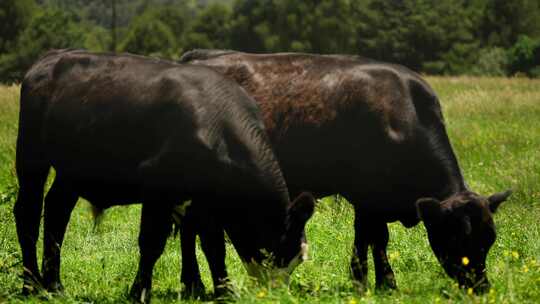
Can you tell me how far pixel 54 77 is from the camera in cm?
803

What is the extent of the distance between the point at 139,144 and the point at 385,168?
2.44 metres

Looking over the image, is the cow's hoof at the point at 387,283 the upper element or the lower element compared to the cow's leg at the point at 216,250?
lower

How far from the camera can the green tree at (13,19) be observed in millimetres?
66938

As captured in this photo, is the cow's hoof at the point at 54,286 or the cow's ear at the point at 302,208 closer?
the cow's ear at the point at 302,208

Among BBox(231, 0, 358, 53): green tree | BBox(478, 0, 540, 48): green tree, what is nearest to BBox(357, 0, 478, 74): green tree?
BBox(231, 0, 358, 53): green tree

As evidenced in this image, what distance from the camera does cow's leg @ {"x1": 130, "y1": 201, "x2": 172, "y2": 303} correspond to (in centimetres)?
704

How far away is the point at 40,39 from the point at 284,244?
204 feet

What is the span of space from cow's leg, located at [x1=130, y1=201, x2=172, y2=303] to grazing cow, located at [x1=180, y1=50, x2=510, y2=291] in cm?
171

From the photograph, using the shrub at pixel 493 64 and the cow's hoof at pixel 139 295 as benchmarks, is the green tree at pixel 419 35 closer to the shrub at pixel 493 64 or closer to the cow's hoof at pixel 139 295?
the shrub at pixel 493 64

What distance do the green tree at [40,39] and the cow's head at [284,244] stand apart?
5702cm

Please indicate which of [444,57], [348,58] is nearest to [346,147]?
[348,58]

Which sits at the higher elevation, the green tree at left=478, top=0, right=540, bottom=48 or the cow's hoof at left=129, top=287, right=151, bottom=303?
the cow's hoof at left=129, top=287, right=151, bottom=303

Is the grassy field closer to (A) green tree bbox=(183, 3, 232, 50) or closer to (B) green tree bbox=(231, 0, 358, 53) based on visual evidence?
(B) green tree bbox=(231, 0, 358, 53)

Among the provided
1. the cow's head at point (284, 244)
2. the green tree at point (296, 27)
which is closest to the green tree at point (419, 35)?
the green tree at point (296, 27)
